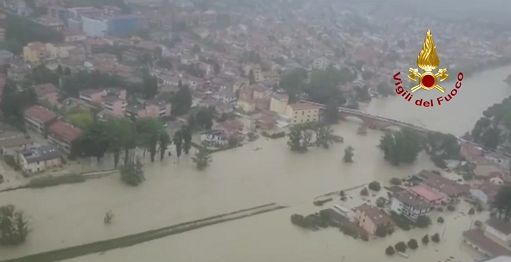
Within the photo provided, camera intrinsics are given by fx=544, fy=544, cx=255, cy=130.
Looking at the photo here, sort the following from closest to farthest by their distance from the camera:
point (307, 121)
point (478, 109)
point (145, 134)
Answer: point (145, 134)
point (307, 121)
point (478, 109)

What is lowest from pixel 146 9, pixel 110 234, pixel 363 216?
pixel 110 234

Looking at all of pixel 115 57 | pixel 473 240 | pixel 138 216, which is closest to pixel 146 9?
pixel 115 57

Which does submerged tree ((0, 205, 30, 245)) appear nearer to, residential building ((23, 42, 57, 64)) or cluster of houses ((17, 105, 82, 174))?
cluster of houses ((17, 105, 82, 174))

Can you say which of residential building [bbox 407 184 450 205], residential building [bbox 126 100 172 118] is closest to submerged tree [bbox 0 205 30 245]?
residential building [bbox 126 100 172 118]

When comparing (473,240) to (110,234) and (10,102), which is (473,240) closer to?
(110,234)

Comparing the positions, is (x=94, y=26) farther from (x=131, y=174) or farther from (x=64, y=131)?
(x=131, y=174)

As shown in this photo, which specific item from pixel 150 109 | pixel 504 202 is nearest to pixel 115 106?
pixel 150 109

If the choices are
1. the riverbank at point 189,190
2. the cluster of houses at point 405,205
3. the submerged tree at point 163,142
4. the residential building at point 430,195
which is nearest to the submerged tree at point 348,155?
the riverbank at point 189,190

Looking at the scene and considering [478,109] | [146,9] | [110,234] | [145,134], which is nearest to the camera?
[110,234]
